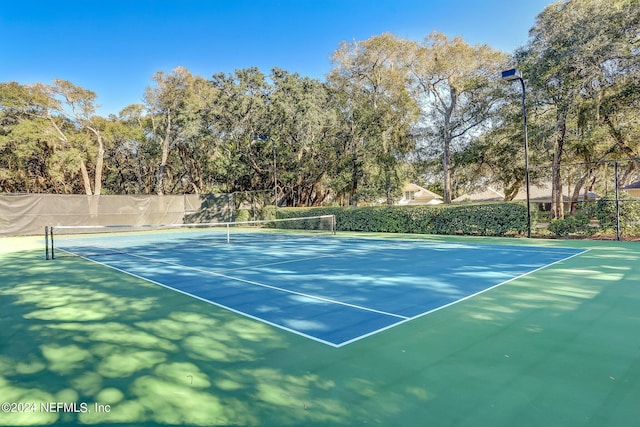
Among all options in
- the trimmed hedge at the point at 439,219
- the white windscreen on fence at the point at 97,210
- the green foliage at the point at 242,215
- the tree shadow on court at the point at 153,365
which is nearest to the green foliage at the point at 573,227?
the trimmed hedge at the point at 439,219

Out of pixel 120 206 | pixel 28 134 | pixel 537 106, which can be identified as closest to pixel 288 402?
pixel 537 106

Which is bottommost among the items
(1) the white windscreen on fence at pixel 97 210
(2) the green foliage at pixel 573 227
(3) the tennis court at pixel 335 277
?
(3) the tennis court at pixel 335 277

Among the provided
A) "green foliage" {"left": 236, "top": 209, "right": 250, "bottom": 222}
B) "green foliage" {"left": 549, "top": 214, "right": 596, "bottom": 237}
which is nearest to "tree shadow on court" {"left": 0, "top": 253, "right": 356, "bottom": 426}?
"green foliage" {"left": 549, "top": 214, "right": 596, "bottom": 237}

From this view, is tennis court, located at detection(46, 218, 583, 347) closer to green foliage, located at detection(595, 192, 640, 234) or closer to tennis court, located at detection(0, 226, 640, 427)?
tennis court, located at detection(0, 226, 640, 427)

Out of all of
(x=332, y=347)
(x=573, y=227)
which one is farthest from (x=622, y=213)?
(x=332, y=347)

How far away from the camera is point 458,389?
2506 mm

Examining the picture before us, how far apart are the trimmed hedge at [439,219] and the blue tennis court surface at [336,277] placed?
3.10 m

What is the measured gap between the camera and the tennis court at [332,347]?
2305 millimetres

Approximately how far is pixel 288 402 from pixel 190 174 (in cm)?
2979

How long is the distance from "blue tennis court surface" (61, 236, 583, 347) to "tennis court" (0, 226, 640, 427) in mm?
48

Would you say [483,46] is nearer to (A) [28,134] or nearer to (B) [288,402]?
(B) [288,402]

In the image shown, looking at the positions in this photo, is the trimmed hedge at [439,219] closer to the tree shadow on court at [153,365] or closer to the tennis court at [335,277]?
the tennis court at [335,277]

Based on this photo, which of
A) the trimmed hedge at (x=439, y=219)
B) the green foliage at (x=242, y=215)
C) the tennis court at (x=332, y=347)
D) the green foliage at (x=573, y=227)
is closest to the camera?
the tennis court at (x=332, y=347)

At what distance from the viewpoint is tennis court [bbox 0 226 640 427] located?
2305 millimetres
